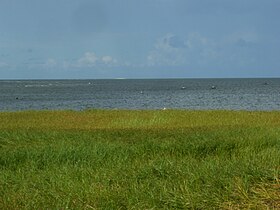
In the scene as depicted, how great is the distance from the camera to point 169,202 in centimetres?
844

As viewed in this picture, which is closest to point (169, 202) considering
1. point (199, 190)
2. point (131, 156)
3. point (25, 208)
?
point (199, 190)

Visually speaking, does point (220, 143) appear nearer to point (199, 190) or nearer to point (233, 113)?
point (199, 190)

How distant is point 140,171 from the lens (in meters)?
10.6

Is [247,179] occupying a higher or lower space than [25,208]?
higher

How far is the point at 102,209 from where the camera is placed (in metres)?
8.38

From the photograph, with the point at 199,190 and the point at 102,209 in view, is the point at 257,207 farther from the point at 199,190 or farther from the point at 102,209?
the point at 102,209

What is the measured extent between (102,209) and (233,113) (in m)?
22.2

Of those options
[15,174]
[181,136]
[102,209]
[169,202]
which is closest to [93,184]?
[102,209]

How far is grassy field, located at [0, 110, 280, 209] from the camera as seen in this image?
335 inches

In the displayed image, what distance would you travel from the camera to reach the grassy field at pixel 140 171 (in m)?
8.50

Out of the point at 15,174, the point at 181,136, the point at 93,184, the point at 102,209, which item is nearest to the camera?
the point at 102,209

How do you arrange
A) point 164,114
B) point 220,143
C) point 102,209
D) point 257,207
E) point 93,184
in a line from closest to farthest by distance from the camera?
point 257,207, point 102,209, point 93,184, point 220,143, point 164,114

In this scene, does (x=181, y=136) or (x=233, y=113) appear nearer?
(x=181, y=136)

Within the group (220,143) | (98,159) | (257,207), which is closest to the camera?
(257,207)
